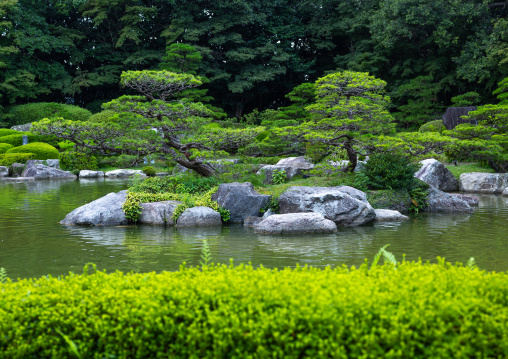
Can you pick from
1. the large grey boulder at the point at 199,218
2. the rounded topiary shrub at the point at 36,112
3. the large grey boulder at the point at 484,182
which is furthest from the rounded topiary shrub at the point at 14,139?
the large grey boulder at the point at 484,182

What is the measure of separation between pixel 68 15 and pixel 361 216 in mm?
37467

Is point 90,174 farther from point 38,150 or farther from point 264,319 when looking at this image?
point 264,319

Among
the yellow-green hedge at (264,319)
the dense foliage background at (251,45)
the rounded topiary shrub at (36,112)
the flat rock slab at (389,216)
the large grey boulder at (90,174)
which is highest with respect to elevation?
the dense foliage background at (251,45)

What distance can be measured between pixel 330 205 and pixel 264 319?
26.7 ft

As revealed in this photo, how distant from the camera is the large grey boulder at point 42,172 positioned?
23.8 m

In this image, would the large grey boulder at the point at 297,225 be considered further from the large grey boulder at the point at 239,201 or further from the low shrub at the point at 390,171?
the low shrub at the point at 390,171

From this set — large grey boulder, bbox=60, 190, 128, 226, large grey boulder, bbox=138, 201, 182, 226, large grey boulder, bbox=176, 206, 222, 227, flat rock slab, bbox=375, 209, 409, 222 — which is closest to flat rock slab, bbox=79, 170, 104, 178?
large grey boulder, bbox=60, 190, 128, 226

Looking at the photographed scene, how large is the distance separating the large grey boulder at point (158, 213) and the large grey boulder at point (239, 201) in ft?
3.92

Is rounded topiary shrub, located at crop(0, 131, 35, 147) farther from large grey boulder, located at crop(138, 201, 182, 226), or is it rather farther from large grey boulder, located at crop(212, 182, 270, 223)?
large grey boulder, located at crop(212, 182, 270, 223)

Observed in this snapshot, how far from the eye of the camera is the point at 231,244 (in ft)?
26.9

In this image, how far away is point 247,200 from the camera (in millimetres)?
10898

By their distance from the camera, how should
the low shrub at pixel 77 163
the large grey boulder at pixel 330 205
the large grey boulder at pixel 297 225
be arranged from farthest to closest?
the low shrub at pixel 77 163
the large grey boulder at pixel 330 205
the large grey boulder at pixel 297 225

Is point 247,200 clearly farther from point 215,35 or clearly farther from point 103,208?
point 215,35


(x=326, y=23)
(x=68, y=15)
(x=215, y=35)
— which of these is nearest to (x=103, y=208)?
(x=215, y=35)
